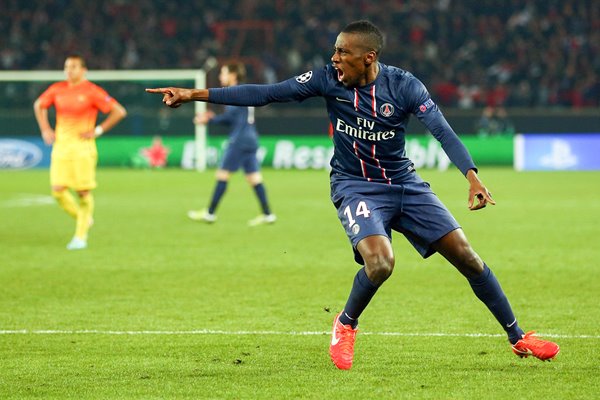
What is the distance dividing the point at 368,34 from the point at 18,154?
25028 millimetres

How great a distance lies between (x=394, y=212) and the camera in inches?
261

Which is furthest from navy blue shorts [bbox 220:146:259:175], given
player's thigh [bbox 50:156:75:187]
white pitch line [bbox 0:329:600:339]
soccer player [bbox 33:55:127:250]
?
white pitch line [bbox 0:329:600:339]

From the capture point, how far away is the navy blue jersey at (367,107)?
650 centimetres

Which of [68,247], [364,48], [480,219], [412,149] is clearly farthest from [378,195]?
[412,149]

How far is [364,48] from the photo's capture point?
21.0 feet

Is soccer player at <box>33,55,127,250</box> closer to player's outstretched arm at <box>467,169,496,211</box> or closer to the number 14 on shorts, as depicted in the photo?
the number 14 on shorts

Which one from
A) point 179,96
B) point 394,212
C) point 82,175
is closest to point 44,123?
point 82,175

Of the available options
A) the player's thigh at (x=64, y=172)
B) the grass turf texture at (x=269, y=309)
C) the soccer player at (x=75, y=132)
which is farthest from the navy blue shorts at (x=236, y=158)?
the player's thigh at (x=64, y=172)

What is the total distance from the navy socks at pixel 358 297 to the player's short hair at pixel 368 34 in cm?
130

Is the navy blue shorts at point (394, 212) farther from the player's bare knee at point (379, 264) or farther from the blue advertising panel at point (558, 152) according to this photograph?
the blue advertising panel at point (558, 152)

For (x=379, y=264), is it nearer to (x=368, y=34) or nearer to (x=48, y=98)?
(x=368, y=34)

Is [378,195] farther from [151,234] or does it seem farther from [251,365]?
[151,234]

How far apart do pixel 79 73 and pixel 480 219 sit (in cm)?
686

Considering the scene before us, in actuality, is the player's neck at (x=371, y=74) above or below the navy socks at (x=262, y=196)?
above
